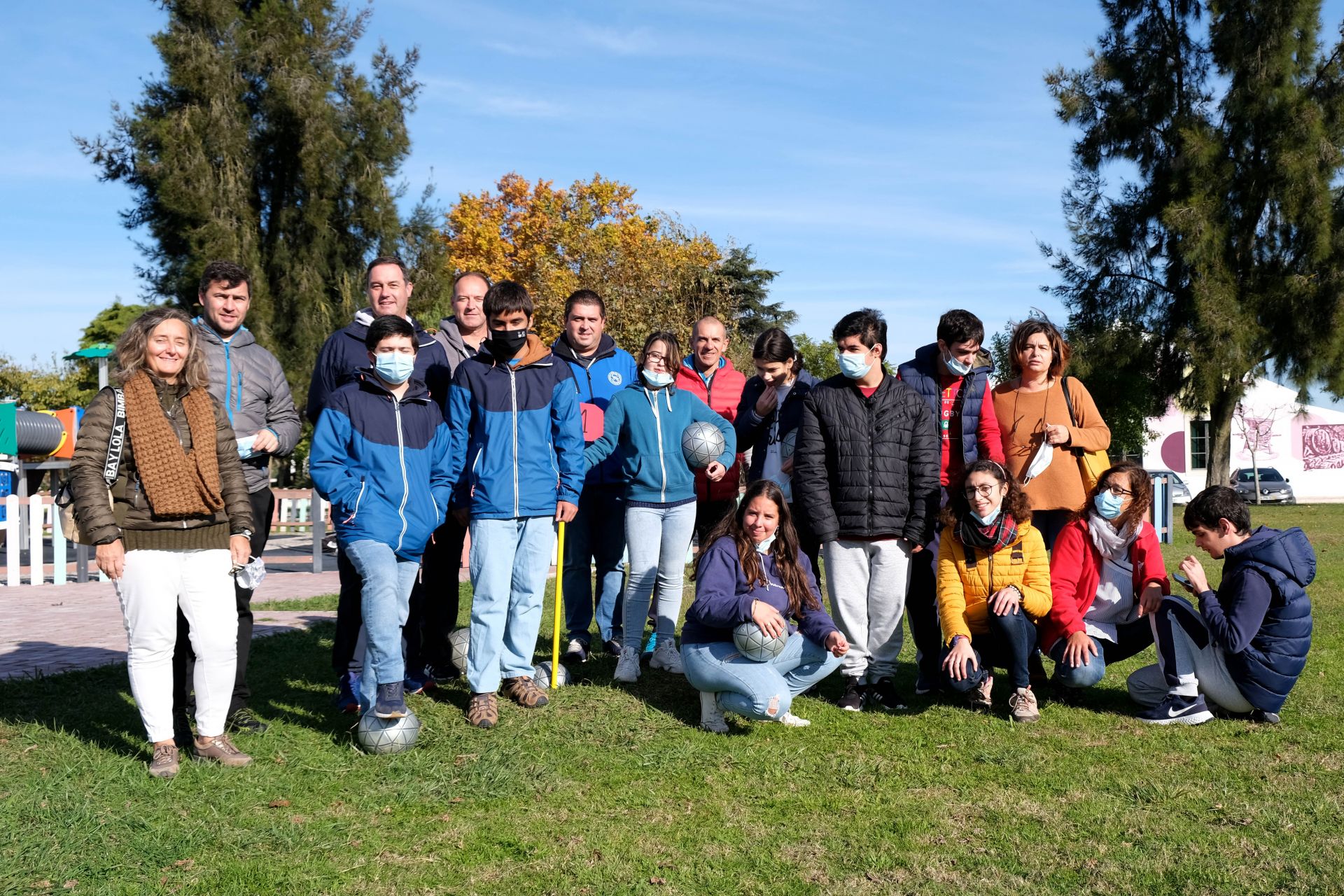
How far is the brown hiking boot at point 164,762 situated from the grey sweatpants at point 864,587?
10.5 ft

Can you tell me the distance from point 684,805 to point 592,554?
2965mm

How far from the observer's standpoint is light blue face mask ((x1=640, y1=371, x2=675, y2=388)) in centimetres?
655

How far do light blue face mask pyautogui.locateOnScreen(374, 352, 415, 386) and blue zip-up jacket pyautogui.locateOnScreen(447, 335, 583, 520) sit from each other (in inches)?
16.9

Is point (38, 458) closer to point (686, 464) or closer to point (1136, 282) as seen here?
point (686, 464)

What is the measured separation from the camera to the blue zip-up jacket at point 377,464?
514cm

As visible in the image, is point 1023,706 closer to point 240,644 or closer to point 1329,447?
point 240,644

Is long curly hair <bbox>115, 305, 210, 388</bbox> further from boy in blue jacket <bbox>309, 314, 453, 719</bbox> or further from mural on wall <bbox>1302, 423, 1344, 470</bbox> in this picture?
mural on wall <bbox>1302, 423, 1344, 470</bbox>

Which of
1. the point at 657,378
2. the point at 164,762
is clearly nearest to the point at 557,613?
the point at 657,378

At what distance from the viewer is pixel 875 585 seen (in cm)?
591

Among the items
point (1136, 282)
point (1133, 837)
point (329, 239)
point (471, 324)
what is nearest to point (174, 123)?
point (329, 239)

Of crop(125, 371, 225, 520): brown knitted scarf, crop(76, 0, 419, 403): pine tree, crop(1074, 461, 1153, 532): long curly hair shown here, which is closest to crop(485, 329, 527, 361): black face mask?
crop(125, 371, 225, 520): brown knitted scarf

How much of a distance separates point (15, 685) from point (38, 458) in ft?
38.4

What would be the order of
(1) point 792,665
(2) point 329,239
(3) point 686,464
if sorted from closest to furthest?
(1) point 792,665 < (3) point 686,464 < (2) point 329,239

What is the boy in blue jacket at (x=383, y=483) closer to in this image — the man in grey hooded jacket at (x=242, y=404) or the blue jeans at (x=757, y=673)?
the man in grey hooded jacket at (x=242, y=404)
